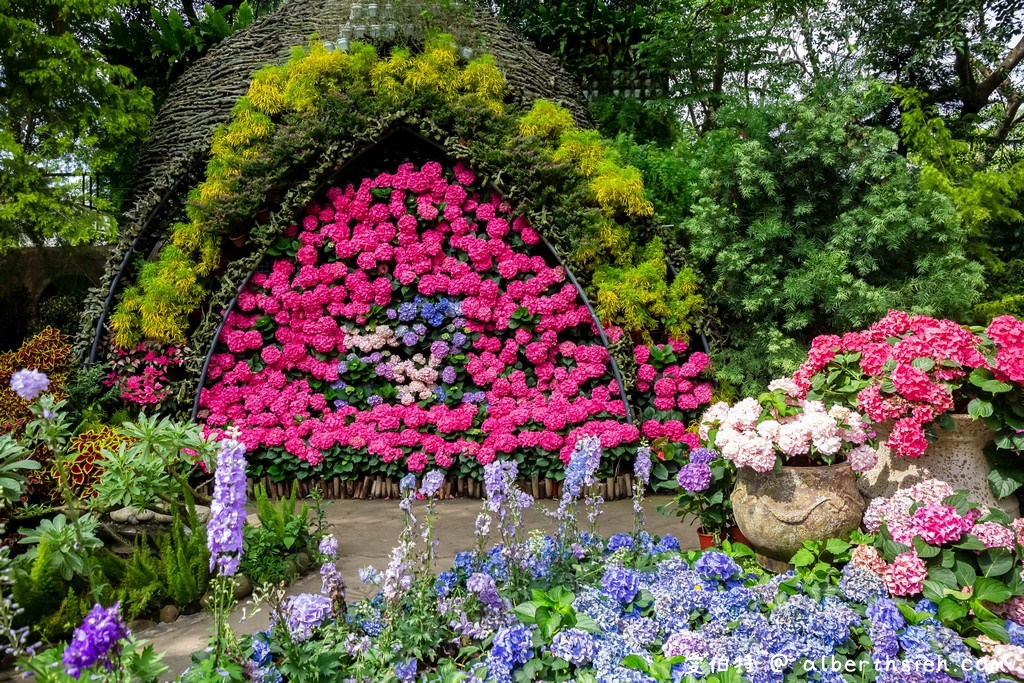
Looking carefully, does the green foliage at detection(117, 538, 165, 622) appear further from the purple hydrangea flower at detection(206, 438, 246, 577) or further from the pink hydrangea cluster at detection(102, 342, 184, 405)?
the pink hydrangea cluster at detection(102, 342, 184, 405)

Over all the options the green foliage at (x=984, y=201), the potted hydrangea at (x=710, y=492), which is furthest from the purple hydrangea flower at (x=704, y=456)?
the green foliage at (x=984, y=201)

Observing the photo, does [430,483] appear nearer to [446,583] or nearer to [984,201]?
[446,583]

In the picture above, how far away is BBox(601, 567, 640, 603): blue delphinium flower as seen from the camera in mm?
2365

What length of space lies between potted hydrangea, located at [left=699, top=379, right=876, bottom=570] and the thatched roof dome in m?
3.49

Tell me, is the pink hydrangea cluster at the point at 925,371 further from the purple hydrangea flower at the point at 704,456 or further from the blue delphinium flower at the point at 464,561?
the blue delphinium flower at the point at 464,561

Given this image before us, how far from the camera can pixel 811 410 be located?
2832 millimetres

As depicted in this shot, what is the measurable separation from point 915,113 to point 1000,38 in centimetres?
238

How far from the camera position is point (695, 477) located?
3053 millimetres

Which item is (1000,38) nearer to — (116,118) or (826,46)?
(826,46)

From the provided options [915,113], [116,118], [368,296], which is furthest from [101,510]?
[915,113]

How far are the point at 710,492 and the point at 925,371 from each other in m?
1.06

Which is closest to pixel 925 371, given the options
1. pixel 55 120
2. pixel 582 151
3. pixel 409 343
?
pixel 582 151

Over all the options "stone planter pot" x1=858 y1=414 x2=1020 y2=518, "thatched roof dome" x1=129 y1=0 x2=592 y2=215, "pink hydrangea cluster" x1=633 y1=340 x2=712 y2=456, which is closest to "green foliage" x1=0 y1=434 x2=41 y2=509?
"thatched roof dome" x1=129 y1=0 x2=592 y2=215

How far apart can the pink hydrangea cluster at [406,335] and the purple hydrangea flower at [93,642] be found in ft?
11.0
